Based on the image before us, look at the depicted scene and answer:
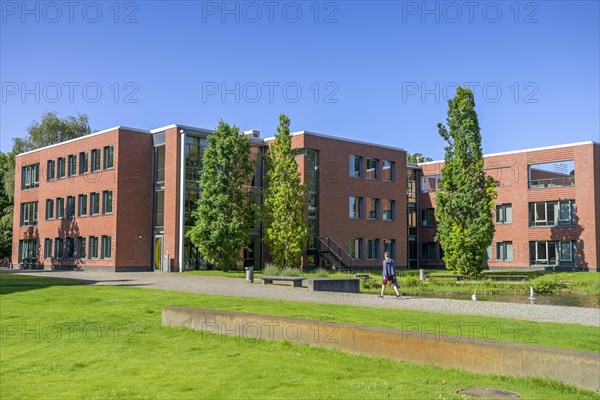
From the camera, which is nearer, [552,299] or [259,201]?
[552,299]

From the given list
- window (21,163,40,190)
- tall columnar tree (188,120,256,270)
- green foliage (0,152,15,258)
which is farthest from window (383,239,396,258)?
green foliage (0,152,15,258)

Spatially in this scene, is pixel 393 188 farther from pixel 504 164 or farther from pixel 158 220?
pixel 158 220

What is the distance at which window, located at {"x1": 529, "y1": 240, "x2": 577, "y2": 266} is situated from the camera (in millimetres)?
47438

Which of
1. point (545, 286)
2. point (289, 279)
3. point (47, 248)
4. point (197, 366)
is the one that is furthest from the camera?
point (47, 248)

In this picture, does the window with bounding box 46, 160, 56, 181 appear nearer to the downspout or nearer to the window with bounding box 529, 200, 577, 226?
the downspout

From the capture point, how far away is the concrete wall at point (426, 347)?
7562mm

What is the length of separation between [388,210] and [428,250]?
9803 mm

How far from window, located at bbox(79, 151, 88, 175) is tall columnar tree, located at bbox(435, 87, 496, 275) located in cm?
2398

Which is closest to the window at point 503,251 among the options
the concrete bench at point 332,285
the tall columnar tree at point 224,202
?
the tall columnar tree at point 224,202

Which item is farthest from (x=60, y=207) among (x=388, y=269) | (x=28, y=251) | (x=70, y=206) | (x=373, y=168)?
(x=388, y=269)

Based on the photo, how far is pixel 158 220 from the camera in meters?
42.7

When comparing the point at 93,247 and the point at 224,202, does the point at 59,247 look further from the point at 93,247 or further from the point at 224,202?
the point at 224,202

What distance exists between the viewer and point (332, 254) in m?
44.2

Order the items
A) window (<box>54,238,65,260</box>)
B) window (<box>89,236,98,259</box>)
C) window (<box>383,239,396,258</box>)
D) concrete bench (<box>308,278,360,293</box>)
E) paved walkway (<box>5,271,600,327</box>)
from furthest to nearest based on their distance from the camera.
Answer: window (<box>383,239,396,258</box>)
window (<box>54,238,65,260</box>)
window (<box>89,236,98,259</box>)
concrete bench (<box>308,278,360,293</box>)
paved walkway (<box>5,271,600,327</box>)
